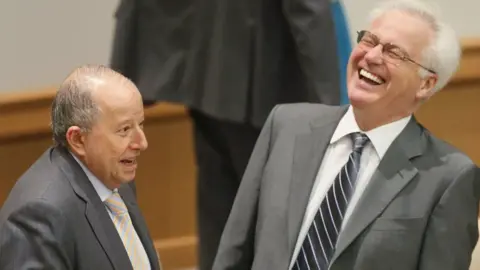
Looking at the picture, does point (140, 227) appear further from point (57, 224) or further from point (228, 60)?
point (228, 60)

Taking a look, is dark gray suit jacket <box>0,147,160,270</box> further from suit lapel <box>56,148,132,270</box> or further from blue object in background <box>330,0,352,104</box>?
blue object in background <box>330,0,352,104</box>

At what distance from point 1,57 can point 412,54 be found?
1786mm

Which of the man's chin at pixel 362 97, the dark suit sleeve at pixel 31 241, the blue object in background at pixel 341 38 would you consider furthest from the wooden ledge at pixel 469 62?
the dark suit sleeve at pixel 31 241

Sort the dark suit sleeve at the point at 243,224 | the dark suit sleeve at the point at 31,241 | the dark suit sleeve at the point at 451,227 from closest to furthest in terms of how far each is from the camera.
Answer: the dark suit sleeve at the point at 31,241 → the dark suit sleeve at the point at 451,227 → the dark suit sleeve at the point at 243,224

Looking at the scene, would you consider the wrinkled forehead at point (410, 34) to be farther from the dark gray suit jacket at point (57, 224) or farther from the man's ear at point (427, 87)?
the dark gray suit jacket at point (57, 224)

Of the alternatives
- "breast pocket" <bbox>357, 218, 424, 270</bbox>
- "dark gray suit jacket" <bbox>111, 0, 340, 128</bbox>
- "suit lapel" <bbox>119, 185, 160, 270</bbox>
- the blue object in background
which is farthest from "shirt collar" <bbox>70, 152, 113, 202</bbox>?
the blue object in background

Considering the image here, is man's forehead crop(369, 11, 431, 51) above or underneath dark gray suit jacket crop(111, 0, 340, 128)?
above

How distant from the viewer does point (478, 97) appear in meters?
4.39

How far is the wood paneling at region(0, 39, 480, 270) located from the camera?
11.8 ft

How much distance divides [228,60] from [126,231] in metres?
1.00

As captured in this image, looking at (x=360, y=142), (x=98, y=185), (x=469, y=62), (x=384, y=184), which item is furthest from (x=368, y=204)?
(x=469, y=62)

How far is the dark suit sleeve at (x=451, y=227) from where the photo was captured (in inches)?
85.2

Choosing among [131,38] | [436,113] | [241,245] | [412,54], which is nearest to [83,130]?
[241,245]

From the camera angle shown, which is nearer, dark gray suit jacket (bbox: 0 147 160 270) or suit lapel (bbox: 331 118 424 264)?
dark gray suit jacket (bbox: 0 147 160 270)
